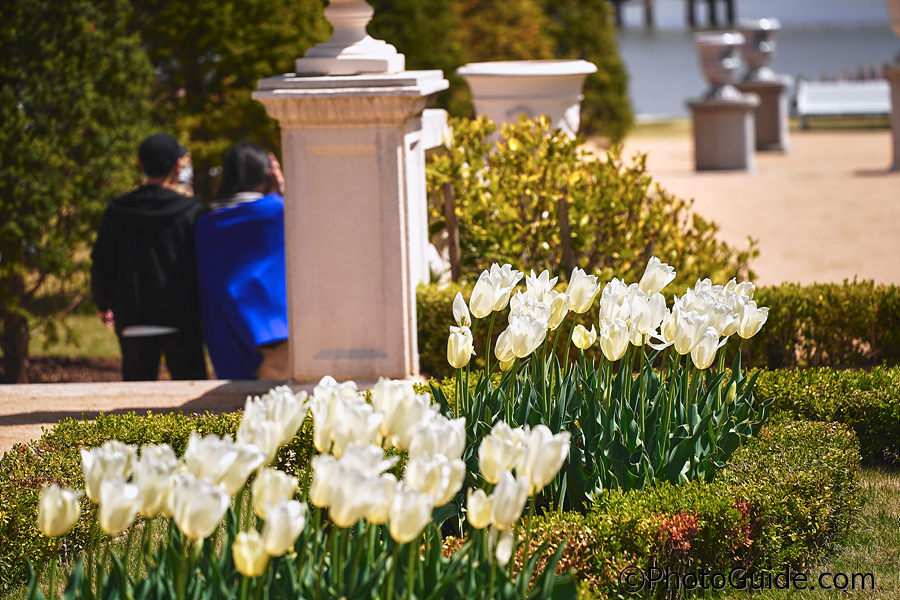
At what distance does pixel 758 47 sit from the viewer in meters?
18.4

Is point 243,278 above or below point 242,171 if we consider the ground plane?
below

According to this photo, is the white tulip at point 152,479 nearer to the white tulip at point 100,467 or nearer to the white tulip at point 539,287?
the white tulip at point 100,467

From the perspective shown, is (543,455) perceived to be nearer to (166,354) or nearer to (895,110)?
(166,354)

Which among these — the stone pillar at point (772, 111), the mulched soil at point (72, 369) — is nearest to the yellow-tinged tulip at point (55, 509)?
the mulched soil at point (72, 369)

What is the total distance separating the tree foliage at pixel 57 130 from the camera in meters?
6.42

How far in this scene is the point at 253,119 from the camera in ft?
32.9

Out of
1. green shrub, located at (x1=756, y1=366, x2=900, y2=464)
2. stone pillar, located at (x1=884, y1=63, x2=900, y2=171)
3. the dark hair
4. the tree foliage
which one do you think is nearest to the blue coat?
the dark hair

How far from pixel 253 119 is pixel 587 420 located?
25.1ft

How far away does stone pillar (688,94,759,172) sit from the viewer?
1567 centimetres

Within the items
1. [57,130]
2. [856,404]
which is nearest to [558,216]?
[856,404]

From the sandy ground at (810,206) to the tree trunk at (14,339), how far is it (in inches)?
170

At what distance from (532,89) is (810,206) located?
20.0 feet

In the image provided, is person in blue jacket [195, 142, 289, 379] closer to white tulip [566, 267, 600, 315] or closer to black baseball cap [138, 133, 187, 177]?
black baseball cap [138, 133, 187, 177]

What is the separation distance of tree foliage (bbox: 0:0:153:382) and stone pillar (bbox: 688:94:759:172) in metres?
10.6
